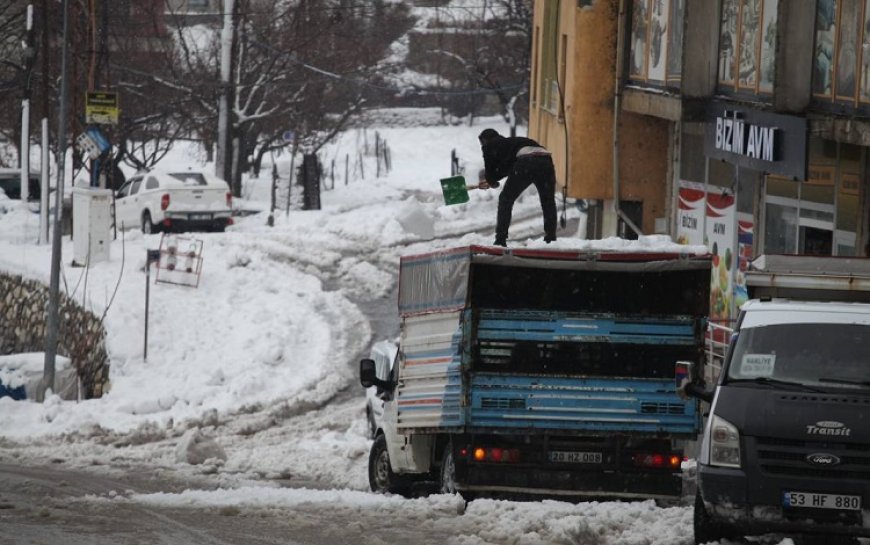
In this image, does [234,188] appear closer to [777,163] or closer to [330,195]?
[330,195]

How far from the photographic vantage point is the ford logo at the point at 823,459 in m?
10.3

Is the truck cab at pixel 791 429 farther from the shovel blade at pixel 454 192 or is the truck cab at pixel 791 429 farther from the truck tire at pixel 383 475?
the shovel blade at pixel 454 192

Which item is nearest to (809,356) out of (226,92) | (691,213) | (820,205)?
(820,205)

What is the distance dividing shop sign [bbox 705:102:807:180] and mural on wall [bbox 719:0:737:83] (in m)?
0.61

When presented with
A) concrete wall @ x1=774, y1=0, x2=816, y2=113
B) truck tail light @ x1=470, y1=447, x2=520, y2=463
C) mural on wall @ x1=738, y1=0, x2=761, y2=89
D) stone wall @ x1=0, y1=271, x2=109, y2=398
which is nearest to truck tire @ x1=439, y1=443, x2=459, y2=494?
truck tail light @ x1=470, y1=447, x2=520, y2=463

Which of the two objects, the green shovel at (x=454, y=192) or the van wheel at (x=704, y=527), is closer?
the van wheel at (x=704, y=527)

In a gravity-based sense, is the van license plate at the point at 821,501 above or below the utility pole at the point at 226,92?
below

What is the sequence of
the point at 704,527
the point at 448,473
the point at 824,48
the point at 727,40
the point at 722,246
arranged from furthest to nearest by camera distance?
1. the point at 722,246
2. the point at 727,40
3. the point at 824,48
4. the point at 448,473
5. the point at 704,527

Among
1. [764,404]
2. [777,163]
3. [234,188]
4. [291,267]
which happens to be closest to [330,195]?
[234,188]

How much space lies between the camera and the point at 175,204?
3869 centimetres

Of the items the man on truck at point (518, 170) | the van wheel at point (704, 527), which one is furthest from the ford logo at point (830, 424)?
the man on truck at point (518, 170)

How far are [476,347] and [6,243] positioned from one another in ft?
71.1

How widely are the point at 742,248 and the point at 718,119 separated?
6.73ft

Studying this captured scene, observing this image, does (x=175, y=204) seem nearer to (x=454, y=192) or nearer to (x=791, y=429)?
(x=454, y=192)
